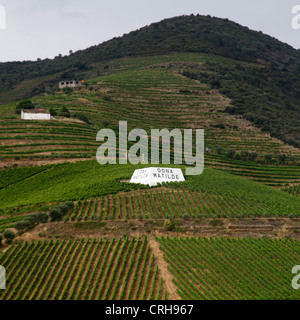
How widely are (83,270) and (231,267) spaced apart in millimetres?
12438

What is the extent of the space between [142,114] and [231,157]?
87.9ft

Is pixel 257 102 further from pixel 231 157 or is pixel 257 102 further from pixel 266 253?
pixel 266 253

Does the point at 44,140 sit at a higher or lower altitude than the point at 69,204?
higher

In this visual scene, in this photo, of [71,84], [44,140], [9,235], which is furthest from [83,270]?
[71,84]

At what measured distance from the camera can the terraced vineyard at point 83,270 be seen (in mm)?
25406

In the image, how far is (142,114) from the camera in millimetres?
85312

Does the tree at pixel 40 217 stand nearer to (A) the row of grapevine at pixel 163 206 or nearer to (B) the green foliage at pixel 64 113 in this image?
(A) the row of grapevine at pixel 163 206

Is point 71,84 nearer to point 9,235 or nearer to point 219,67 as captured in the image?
→ point 219,67

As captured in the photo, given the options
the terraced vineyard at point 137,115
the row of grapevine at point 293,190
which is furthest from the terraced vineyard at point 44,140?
the row of grapevine at point 293,190

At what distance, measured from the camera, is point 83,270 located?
27641 mm
